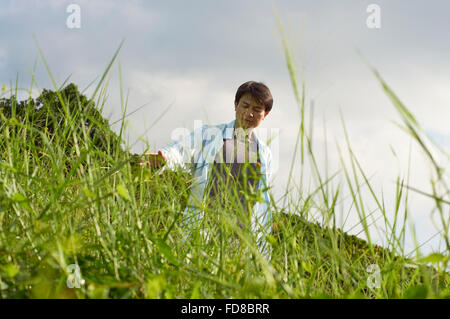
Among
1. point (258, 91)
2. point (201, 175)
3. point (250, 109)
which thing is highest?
point (258, 91)

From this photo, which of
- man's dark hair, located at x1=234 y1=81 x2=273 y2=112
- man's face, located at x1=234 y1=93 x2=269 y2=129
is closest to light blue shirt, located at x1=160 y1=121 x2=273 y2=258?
man's face, located at x1=234 y1=93 x2=269 y2=129

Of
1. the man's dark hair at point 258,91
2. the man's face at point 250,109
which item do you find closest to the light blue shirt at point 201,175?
the man's face at point 250,109

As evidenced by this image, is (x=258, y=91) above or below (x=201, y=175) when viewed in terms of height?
above

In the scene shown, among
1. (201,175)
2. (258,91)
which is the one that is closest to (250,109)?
(258,91)

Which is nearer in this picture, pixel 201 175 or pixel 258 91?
pixel 201 175

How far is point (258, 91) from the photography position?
442cm

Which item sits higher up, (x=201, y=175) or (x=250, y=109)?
(x=250, y=109)

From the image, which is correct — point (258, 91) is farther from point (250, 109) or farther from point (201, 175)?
point (201, 175)

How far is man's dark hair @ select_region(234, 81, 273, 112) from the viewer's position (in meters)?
4.43

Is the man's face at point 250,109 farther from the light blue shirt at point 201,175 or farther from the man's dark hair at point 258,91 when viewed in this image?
the light blue shirt at point 201,175

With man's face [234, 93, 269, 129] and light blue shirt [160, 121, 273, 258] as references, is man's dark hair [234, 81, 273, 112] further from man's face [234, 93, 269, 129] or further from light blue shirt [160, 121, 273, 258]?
light blue shirt [160, 121, 273, 258]

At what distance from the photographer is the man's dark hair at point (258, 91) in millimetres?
4426
